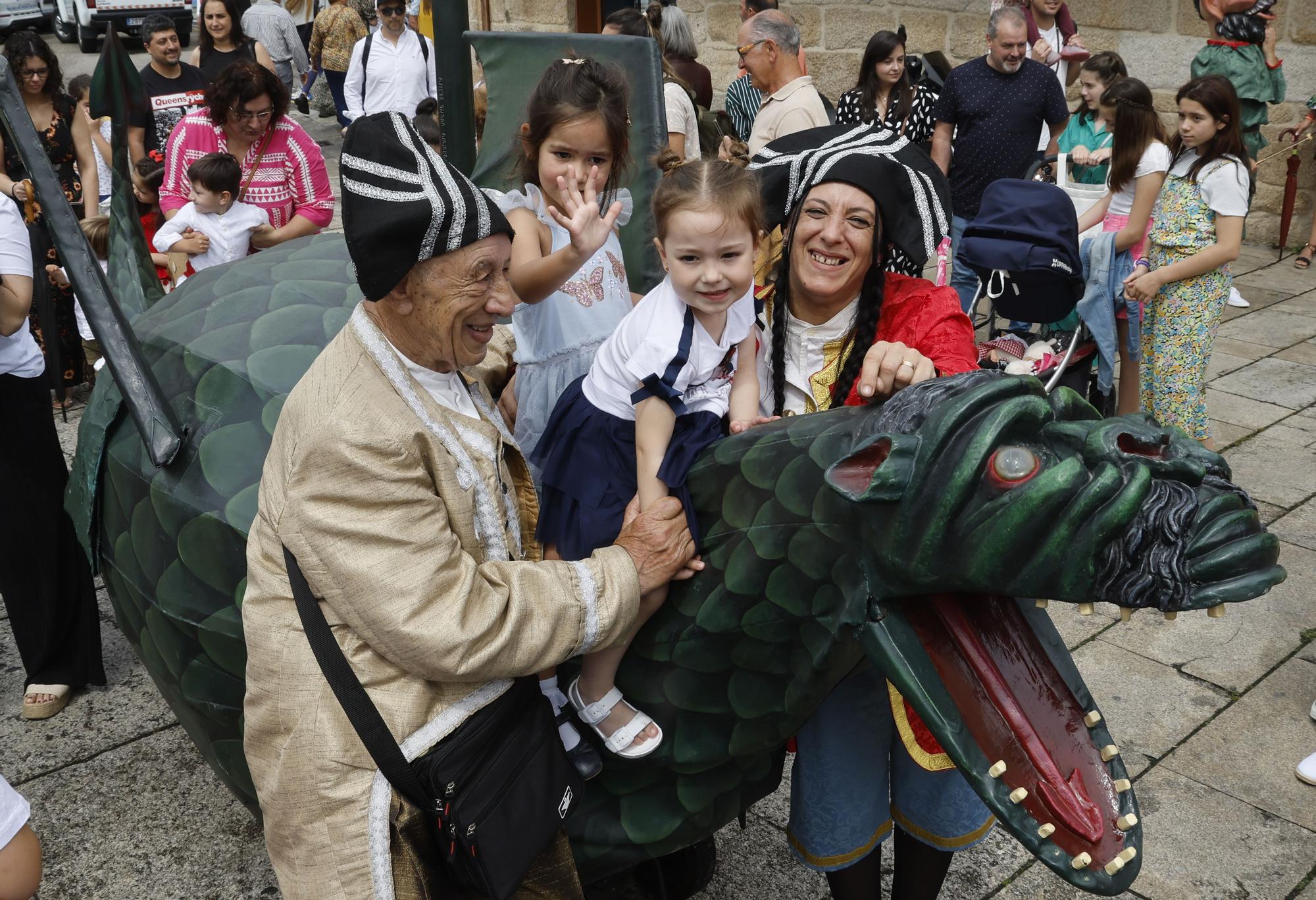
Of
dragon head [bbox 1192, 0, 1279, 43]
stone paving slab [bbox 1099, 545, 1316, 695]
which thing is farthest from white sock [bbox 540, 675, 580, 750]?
dragon head [bbox 1192, 0, 1279, 43]

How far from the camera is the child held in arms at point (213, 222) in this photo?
16.9 ft

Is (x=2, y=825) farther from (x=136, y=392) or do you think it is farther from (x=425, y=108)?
(x=425, y=108)

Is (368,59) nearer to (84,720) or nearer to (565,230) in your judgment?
(84,720)

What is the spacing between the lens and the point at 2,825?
7.64 ft

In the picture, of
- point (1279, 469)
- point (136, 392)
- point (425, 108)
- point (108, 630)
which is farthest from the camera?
point (425, 108)

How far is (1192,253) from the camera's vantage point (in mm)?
5680

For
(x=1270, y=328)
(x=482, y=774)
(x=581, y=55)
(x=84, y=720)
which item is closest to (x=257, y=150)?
(x=84, y=720)

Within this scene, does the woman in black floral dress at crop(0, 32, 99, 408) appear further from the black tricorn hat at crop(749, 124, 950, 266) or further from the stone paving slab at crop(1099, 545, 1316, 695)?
the stone paving slab at crop(1099, 545, 1316, 695)

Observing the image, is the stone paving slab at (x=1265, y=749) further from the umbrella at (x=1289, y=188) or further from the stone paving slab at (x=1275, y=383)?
the umbrella at (x=1289, y=188)

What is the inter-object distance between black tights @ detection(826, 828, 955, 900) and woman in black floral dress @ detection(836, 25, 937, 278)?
548 centimetres

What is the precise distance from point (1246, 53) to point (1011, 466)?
27.5 feet

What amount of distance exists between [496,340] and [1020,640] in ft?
4.98

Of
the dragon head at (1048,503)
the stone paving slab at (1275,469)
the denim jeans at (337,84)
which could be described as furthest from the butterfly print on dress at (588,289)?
the denim jeans at (337,84)

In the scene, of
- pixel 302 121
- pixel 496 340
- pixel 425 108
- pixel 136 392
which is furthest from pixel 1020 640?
pixel 302 121
